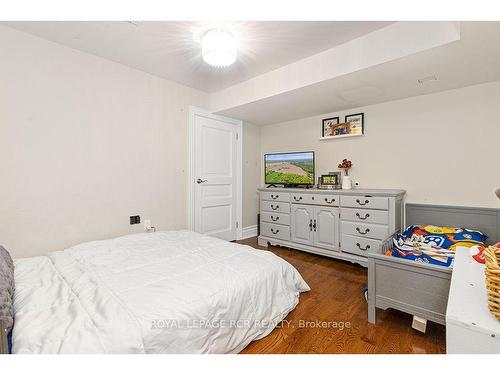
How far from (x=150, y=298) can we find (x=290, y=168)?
2.86m

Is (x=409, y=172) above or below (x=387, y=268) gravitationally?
above

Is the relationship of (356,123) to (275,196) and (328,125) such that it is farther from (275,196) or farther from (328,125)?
(275,196)

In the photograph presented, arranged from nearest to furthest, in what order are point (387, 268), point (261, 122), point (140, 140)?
point (387, 268)
point (140, 140)
point (261, 122)

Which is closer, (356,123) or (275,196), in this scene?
(356,123)

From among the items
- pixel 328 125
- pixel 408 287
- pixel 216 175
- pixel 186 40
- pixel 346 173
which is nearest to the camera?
pixel 408 287

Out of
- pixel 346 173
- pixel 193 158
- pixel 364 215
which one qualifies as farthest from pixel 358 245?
pixel 193 158

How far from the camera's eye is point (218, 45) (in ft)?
6.06

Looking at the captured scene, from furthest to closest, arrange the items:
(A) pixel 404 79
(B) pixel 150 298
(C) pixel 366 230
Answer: (C) pixel 366 230
(A) pixel 404 79
(B) pixel 150 298

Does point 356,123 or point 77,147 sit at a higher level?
point 356,123

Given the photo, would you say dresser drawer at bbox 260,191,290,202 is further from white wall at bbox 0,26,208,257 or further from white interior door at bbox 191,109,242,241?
white wall at bbox 0,26,208,257
